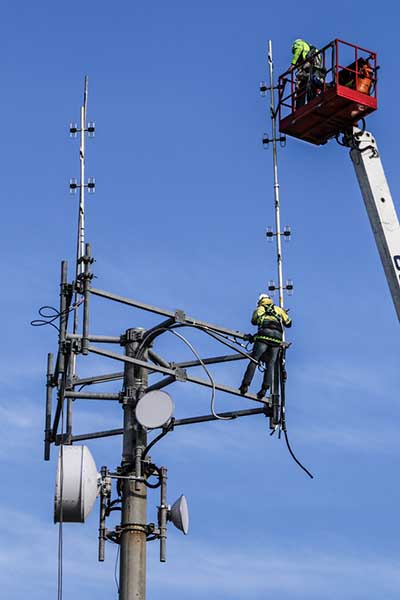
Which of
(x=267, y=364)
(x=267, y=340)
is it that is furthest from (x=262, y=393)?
(x=267, y=340)

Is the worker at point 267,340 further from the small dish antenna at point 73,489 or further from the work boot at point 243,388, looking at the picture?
the small dish antenna at point 73,489

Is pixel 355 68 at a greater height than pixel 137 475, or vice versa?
pixel 355 68

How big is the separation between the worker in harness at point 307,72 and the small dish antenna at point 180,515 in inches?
524

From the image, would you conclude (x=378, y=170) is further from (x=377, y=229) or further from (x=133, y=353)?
(x=133, y=353)

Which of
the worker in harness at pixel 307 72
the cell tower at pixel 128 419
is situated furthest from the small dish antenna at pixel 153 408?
the worker in harness at pixel 307 72

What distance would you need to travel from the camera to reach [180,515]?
22875 mm

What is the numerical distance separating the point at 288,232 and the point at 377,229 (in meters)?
2.65

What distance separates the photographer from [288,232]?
3105cm

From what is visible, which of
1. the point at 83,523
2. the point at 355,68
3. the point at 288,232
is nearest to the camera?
the point at 83,523

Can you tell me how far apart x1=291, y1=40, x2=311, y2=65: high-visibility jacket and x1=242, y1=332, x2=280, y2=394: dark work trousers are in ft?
34.2

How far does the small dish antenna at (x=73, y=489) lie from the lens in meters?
22.4

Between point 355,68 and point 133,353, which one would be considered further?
point 355,68

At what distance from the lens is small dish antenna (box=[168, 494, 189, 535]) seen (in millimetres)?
22875

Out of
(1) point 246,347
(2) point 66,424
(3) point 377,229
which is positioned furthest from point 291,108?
(2) point 66,424
